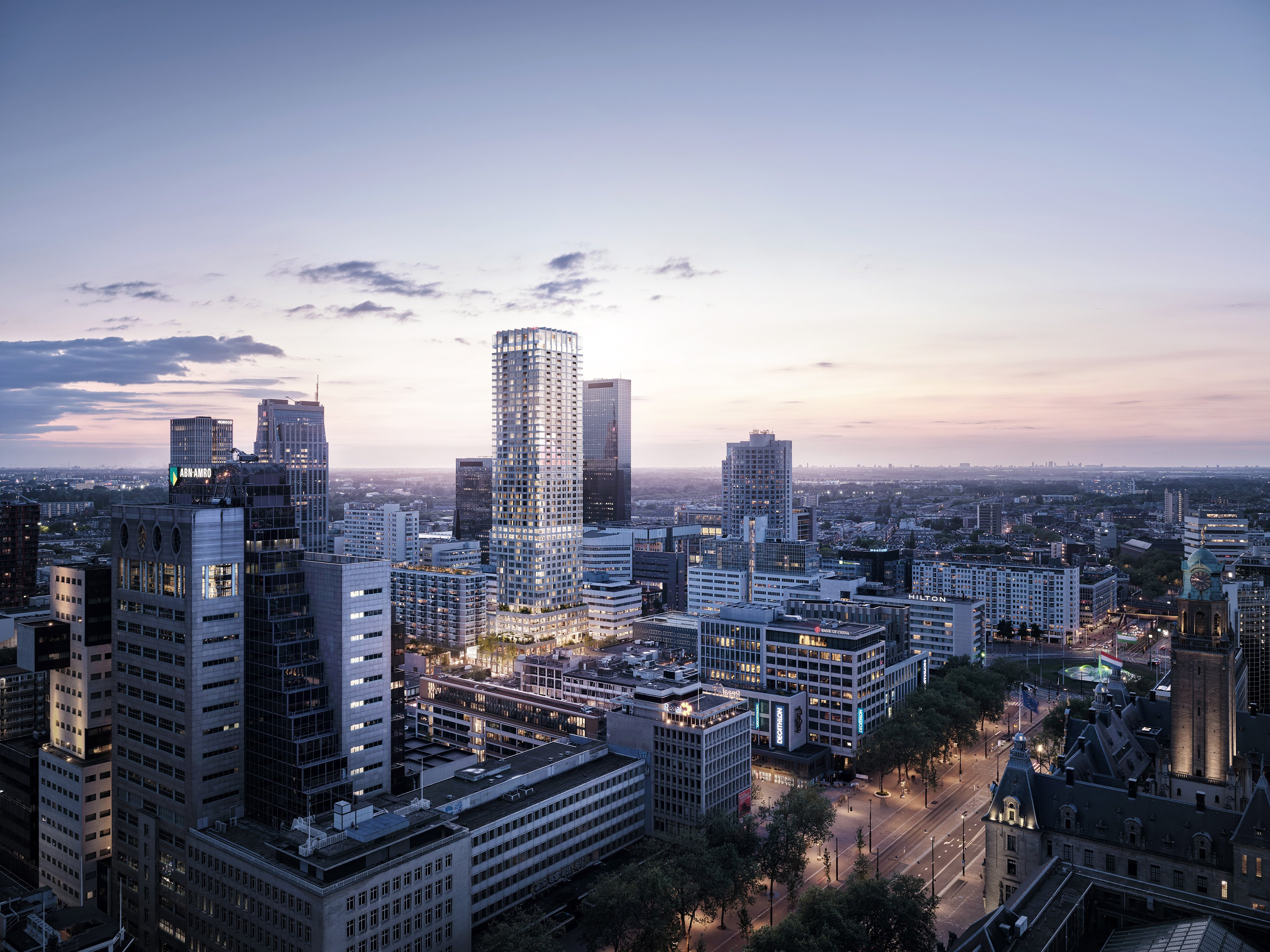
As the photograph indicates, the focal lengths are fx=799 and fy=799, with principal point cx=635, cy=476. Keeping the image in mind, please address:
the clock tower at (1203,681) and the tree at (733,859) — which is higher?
the clock tower at (1203,681)

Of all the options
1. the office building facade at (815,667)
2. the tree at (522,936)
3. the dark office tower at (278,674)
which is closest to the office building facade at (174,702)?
the dark office tower at (278,674)

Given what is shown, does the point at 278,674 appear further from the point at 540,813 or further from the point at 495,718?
the point at 495,718

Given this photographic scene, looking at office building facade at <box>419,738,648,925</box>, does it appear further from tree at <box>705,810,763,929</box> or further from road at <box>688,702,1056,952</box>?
road at <box>688,702,1056,952</box>

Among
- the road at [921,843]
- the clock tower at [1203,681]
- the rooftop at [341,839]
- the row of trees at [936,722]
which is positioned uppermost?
the clock tower at [1203,681]

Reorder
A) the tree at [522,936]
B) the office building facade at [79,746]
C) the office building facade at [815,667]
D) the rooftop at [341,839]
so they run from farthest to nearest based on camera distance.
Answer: the office building facade at [815,667] → the office building facade at [79,746] → the rooftop at [341,839] → the tree at [522,936]

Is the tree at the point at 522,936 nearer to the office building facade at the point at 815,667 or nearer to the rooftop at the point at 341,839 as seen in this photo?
the rooftop at the point at 341,839

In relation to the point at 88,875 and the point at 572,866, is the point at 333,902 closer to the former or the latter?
the point at 572,866

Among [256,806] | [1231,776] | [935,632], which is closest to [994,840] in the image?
[1231,776]
